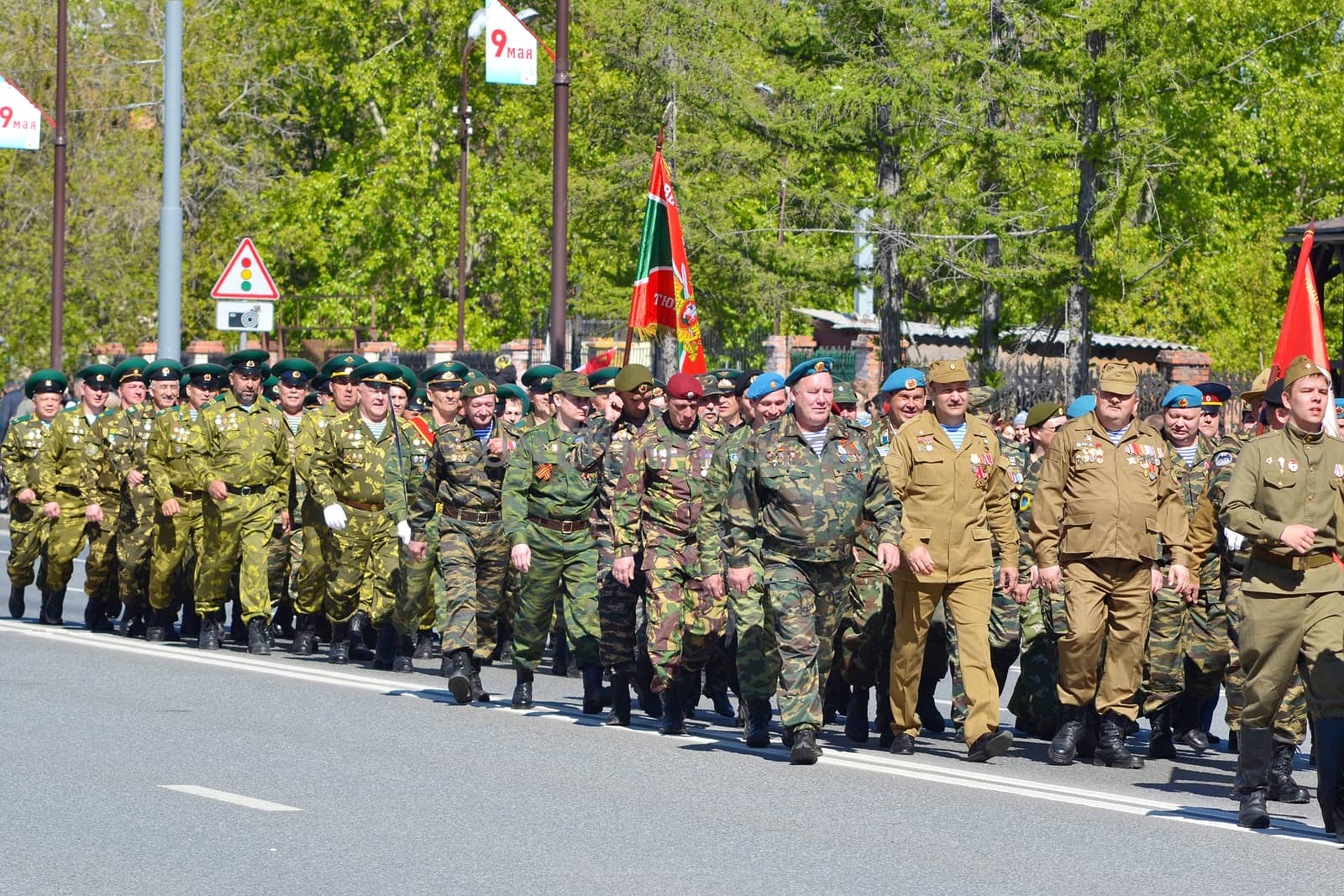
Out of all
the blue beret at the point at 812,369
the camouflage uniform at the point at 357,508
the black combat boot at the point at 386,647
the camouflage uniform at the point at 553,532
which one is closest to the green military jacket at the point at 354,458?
the camouflage uniform at the point at 357,508

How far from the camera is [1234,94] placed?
145 feet

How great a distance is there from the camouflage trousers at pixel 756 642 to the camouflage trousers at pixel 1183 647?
1.92m

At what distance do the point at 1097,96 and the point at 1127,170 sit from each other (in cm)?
89

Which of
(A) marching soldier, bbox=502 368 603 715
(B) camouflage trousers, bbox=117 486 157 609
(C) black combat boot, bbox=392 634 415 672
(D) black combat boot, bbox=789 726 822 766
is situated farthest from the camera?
(B) camouflage trousers, bbox=117 486 157 609

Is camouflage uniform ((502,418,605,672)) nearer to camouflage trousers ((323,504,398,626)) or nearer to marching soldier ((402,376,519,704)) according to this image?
Answer: marching soldier ((402,376,519,704))

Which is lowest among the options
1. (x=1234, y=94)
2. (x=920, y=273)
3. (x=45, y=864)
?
(x=45, y=864)

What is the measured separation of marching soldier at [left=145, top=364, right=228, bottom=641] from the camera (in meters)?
14.9

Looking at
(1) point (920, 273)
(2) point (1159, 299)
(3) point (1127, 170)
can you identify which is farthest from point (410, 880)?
(2) point (1159, 299)

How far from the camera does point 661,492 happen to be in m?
11.0

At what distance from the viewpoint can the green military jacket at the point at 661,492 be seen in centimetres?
1095

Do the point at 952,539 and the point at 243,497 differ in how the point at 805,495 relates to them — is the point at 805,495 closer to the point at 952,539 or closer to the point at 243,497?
the point at 952,539

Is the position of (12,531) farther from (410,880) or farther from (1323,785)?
(1323,785)

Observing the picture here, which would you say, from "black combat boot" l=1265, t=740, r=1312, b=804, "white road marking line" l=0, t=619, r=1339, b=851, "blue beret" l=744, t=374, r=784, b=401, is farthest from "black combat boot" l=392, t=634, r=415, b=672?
"black combat boot" l=1265, t=740, r=1312, b=804

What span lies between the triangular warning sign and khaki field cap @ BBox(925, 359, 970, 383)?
12886 millimetres
